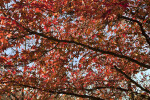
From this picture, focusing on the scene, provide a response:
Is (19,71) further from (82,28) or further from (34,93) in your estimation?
(82,28)

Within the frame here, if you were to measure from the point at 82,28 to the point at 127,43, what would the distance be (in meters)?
2.99

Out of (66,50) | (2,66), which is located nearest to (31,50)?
(2,66)

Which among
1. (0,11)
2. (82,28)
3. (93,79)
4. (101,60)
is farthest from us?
(93,79)

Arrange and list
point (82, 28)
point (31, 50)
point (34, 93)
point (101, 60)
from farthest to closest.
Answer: point (101, 60) → point (34, 93) → point (82, 28) → point (31, 50)

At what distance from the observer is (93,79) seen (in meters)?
8.09

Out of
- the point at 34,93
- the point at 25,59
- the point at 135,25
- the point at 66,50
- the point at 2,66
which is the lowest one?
the point at 34,93

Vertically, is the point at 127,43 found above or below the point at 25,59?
above

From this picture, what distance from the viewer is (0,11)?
4449 millimetres

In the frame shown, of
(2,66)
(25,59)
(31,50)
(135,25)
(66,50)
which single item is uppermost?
(135,25)

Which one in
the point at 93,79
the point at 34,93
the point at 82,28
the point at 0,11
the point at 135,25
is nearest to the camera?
the point at 0,11

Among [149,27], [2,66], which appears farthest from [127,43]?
[2,66]

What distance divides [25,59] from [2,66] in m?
0.86

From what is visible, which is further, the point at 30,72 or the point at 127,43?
the point at 127,43

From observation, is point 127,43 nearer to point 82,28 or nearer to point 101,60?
point 101,60
